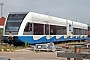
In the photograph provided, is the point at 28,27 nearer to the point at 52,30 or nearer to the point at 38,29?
the point at 38,29

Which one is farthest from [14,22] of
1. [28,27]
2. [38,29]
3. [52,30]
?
[52,30]

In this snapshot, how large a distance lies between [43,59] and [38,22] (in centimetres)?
1141

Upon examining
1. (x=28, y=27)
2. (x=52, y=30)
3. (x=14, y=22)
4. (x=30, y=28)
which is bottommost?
(x=52, y=30)

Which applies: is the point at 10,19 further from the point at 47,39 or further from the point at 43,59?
the point at 43,59

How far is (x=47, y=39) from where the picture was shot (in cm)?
3250

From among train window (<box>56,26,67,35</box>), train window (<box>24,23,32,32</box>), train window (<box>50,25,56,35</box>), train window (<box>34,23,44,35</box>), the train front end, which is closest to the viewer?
train window (<box>24,23,32,32</box>)

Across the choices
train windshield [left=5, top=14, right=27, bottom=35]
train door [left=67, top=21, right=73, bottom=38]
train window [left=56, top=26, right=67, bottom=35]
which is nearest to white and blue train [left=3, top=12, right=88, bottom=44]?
train windshield [left=5, top=14, right=27, bottom=35]

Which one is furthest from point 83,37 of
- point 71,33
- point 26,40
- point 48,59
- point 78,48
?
point 78,48

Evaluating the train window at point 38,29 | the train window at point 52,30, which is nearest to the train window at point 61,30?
the train window at point 52,30

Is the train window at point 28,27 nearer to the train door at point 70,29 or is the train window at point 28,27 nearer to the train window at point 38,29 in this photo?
the train window at point 38,29

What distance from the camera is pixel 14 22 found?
28.9m

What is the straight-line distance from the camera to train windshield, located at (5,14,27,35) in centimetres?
2832

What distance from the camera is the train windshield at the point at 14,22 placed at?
28319mm

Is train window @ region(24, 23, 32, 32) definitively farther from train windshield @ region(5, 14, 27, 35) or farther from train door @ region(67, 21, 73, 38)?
train door @ region(67, 21, 73, 38)
